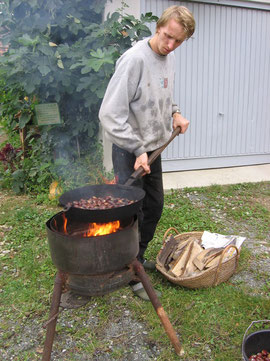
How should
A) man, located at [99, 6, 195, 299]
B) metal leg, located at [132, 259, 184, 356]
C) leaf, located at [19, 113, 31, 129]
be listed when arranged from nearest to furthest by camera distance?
metal leg, located at [132, 259, 184, 356] → man, located at [99, 6, 195, 299] → leaf, located at [19, 113, 31, 129]

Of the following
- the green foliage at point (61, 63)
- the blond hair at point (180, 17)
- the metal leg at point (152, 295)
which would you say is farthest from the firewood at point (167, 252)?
the green foliage at point (61, 63)

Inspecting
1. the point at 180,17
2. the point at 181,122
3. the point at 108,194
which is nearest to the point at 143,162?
the point at 108,194

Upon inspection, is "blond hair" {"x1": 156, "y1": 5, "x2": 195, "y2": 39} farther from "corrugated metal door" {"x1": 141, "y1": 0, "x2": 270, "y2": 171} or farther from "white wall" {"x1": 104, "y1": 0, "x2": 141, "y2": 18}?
"corrugated metal door" {"x1": 141, "y1": 0, "x2": 270, "y2": 171}

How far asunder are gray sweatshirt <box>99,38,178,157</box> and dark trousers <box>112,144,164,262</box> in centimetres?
20

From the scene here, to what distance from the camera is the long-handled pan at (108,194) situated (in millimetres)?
1828

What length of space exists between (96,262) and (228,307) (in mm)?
1300

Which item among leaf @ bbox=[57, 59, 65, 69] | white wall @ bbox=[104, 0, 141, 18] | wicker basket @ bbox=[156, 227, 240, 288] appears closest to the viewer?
wicker basket @ bbox=[156, 227, 240, 288]

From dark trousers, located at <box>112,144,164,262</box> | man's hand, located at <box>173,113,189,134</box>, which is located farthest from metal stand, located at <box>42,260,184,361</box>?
man's hand, located at <box>173,113,189,134</box>

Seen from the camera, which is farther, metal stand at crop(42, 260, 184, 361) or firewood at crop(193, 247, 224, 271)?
firewood at crop(193, 247, 224, 271)

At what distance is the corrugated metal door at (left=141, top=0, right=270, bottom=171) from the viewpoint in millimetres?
5531

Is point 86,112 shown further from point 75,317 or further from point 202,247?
point 75,317

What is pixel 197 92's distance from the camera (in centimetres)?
575

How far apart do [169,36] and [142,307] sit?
2.00m

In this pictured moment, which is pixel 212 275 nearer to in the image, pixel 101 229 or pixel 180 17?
pixel 101 229
